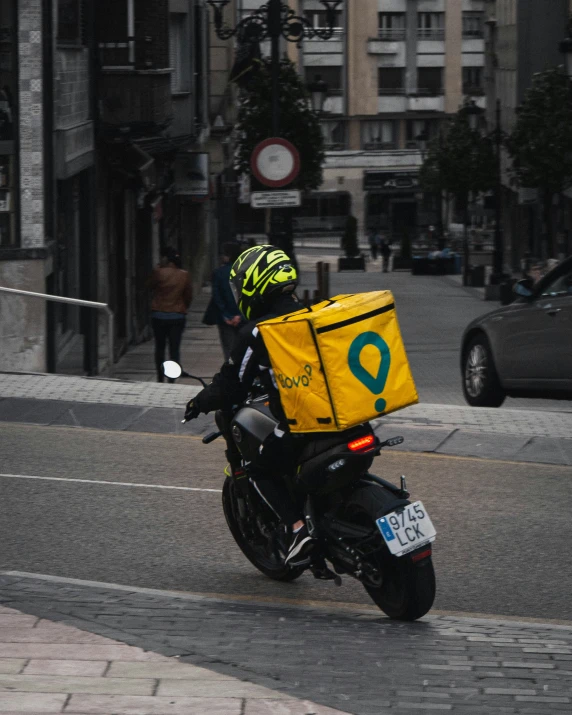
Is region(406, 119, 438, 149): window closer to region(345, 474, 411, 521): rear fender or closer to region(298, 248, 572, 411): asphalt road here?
region(298, 248, 572, 411): asphalt road

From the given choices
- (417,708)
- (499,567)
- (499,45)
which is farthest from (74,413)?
(499,45)

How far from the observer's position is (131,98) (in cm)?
2233

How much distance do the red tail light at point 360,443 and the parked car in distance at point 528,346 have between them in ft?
24.1

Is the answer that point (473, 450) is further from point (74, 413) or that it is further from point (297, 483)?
point (297, 483)

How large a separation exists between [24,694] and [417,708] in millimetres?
1252

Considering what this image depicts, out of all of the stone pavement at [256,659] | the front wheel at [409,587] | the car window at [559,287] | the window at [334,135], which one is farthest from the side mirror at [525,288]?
the window at [334,135]

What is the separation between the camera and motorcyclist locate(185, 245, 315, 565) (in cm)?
646

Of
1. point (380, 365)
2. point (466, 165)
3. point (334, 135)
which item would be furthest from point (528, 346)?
point (334, 135)

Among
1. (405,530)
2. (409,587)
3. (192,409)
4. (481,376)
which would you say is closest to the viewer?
(405,530)

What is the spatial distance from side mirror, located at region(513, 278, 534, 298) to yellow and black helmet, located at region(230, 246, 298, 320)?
7.47 metres

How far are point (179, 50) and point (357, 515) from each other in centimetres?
2457

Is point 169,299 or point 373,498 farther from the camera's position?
point 169,299

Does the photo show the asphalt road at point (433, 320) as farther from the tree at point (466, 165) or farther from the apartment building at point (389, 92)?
the apartment building at point (389, 92)

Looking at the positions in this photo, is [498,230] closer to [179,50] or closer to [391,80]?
[179,50]
